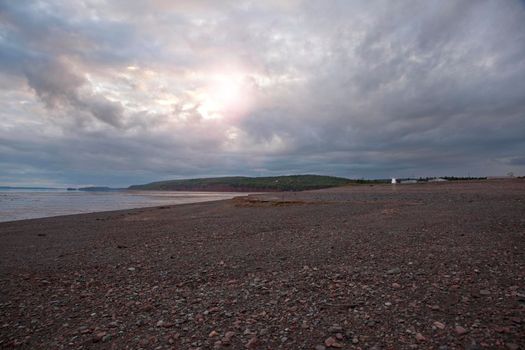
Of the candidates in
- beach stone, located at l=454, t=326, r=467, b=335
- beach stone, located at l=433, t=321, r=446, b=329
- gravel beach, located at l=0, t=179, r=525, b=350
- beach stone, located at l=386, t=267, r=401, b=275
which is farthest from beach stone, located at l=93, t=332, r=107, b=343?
beach stone, located at l=386, t=267, r=401, b=275

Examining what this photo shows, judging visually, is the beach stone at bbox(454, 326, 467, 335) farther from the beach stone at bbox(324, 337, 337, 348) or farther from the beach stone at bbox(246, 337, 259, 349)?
the beach stone at bbox(246, 337, 259, 349)

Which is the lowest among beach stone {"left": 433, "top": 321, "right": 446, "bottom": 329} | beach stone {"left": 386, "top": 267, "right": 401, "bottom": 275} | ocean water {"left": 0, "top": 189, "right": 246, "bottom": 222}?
ocean water {"left": 0, "top": 189, "right": 246, "bottom": 222}

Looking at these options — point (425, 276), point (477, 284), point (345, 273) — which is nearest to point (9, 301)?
point (345, 273)

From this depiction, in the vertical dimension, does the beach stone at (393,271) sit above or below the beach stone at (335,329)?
above

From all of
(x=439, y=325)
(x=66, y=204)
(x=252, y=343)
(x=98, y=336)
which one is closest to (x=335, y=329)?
(x=252, y=343)

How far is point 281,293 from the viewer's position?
5.50m

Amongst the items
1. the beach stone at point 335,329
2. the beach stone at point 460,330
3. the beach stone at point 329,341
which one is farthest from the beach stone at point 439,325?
the beach stone at point 329,341

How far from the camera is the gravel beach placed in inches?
158

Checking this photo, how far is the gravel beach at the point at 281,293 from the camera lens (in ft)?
13.1

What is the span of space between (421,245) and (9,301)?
10.0 m

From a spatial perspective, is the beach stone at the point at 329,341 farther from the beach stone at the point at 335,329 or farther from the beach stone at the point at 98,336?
the beach stone at the point at 98,336

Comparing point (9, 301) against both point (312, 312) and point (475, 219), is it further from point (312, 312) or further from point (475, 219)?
point (475, 219)

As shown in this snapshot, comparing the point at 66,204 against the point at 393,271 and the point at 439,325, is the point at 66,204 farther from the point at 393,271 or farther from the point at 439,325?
the point at 439,325

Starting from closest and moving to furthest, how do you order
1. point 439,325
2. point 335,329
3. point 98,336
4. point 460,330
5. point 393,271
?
1. point 460,330
2. point 439,325
3. point 335,329
4. point 98,336
5. point 393,271
